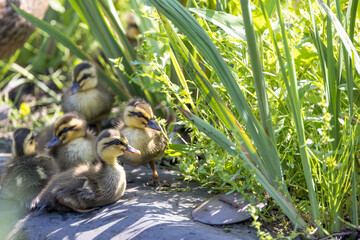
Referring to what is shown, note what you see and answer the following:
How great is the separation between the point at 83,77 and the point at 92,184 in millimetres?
1879

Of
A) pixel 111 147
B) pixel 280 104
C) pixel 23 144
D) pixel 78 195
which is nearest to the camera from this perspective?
pixel 280 104

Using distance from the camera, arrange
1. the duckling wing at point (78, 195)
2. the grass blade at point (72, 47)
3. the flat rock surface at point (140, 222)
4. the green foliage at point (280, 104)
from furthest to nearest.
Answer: the grass blade at point (72, 47), the duckling wing at point (78, 195), the flat rock surface at point (140, 222), the green foliage at point (280, 104)

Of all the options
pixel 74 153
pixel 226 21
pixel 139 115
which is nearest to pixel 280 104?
pixel 226 21

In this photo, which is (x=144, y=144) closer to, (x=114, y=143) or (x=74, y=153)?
(x=114, y=143)

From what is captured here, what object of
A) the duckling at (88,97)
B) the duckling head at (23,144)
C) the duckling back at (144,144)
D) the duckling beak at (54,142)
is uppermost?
the duckling at (88,97)

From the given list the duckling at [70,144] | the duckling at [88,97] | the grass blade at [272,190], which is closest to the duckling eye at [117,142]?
the duckling at [70,144]

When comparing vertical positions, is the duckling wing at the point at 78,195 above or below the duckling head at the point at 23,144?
below

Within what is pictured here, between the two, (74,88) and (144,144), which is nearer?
(144,144)

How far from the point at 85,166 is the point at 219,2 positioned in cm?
139

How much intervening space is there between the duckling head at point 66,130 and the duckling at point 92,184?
0.58 m

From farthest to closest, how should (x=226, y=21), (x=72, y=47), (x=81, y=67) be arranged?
(x=81, y=67) < (x=72, y=47) < (x=226, y=21)

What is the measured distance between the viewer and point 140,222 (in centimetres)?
282

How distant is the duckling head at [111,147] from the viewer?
3473mm

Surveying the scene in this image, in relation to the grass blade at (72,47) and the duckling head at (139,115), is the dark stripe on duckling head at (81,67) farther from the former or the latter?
the duckling head at (139,115)
